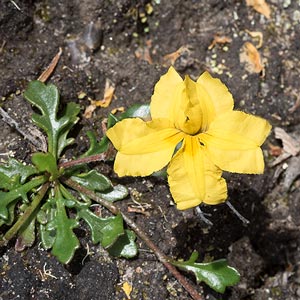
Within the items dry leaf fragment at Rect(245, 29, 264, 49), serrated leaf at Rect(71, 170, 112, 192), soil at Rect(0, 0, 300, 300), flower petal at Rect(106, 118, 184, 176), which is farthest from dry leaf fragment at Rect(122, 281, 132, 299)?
dry leaf fragment at Rect(245, 29, 264, 49)

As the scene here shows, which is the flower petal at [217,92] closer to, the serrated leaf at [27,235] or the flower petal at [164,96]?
the flower petal at [164,96]

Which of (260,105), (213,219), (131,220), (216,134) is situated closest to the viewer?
(216,134)

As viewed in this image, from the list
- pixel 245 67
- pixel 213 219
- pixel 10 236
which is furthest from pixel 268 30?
pixel 10 236

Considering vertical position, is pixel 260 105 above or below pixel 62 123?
below

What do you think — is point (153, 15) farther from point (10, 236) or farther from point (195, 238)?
point (10, 236)

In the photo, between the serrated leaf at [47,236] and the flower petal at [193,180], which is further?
the serrated leaf at [47,236]

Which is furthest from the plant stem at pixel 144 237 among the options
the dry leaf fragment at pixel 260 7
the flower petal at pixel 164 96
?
the dry leaf fragment at pixel 260 7
